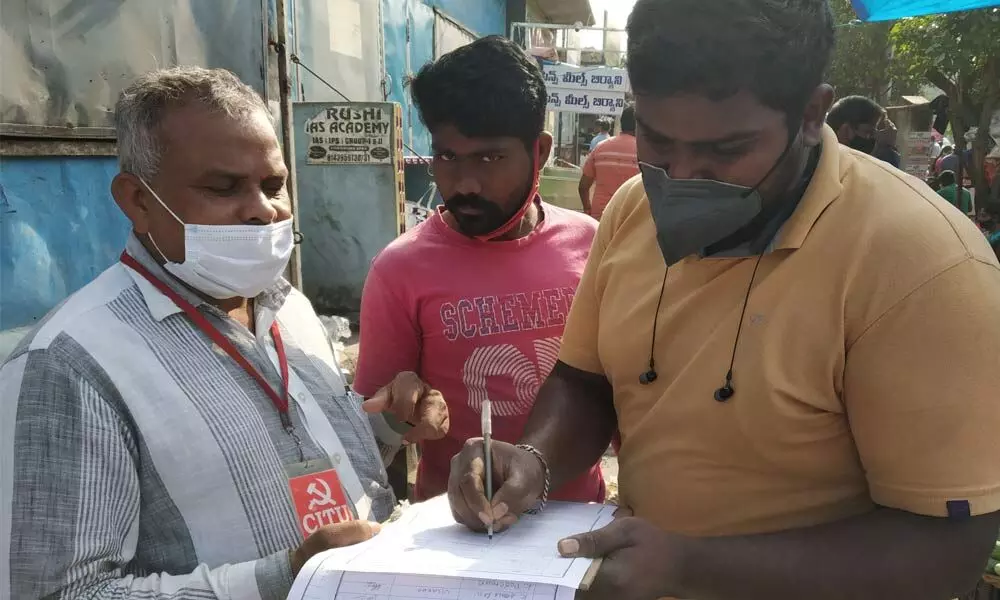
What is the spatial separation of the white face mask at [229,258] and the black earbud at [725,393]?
1.04 m

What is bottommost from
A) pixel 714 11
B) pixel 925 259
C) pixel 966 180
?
pixel 966 180

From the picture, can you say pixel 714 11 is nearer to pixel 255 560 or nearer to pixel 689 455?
pixel 689 455

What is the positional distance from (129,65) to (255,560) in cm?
312

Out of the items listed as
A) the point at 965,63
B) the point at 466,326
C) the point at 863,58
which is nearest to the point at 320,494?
the point at 466,326

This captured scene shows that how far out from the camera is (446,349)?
2.16 m

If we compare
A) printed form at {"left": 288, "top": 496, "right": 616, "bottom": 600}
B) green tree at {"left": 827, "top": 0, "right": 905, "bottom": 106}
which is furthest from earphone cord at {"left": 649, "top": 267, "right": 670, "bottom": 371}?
green tree at {"left": 827, "top": 0, "right": 905, "bottom": 106}

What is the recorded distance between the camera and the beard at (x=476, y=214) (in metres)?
2.17

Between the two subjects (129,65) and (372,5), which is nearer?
(129,65)

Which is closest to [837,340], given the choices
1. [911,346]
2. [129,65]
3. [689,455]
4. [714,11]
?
[911,346]

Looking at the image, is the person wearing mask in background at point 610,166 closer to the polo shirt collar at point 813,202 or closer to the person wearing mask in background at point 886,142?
the person wearing mask in background at point 886,142

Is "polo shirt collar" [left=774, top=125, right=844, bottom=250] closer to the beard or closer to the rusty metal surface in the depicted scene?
the beard

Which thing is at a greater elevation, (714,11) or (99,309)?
Result: (714,11)

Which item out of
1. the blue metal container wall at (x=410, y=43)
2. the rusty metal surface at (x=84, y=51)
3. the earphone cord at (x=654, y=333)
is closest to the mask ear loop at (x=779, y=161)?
the earphone cord at (x=654, y=333)

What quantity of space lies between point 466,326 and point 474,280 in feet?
0.44
